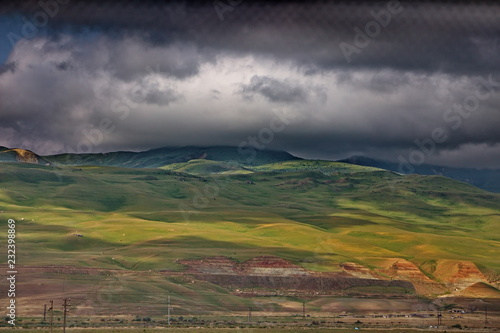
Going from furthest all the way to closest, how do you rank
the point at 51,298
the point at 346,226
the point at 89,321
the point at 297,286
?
1. the point at 346,226
2. the point at 297,286
3. the point at 51,298
4. the point at 89,321

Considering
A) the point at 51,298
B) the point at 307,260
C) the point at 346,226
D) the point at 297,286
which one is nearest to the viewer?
the point at 51,298

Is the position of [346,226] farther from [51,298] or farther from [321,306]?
[51,298]

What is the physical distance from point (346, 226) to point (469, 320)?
100788 mm

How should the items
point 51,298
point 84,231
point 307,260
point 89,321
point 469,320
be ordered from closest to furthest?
point 89,321, point 51,298, point 469,320, point 307,260, point 84,231

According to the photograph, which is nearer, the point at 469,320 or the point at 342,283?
the point at 469,320

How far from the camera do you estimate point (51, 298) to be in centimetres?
9075

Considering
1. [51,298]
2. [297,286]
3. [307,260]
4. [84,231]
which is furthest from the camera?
[84,231]

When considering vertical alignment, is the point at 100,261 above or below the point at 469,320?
above

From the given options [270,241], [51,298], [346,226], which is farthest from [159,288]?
[346,226]

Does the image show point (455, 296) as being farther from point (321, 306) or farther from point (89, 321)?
point (89, 321)

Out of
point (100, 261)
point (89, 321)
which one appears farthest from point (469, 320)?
point (100, 261)

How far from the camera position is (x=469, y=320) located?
98.5m

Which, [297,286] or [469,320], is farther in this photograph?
[297,286]

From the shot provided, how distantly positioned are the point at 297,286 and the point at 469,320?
29.0 meters
